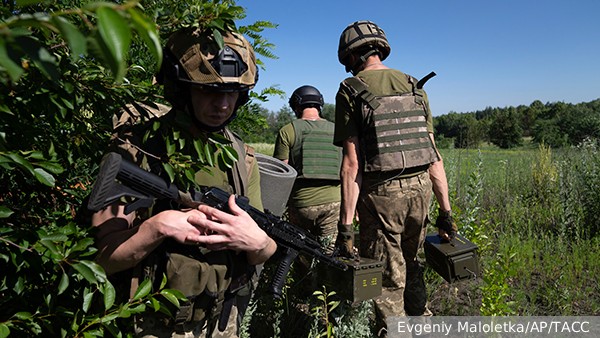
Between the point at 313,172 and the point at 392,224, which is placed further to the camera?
the point at 313,172

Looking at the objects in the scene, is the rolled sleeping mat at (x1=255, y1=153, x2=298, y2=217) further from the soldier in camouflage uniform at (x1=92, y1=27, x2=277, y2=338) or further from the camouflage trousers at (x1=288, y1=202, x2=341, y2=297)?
the camouflage trousers at (x1=288, y1=202, x2=341, y2=297)

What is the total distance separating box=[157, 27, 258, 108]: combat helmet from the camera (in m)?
1.52

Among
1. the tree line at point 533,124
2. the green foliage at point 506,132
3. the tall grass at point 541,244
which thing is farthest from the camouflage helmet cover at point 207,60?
the green foliage at point 506,132

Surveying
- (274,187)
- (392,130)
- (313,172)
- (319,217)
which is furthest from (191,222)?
(319,217)

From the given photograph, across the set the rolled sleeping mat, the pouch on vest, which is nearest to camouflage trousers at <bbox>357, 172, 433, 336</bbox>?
the rolled sleeping mat

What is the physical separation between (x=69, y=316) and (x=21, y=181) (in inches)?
19.8

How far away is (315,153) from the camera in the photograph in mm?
4492

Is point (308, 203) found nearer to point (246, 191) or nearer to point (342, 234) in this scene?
point (342, 234)

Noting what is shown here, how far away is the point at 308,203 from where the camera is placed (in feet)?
14.6

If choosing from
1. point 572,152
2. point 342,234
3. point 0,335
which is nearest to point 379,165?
point 342,234

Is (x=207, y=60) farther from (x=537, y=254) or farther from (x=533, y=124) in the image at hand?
(x=533, y=124)

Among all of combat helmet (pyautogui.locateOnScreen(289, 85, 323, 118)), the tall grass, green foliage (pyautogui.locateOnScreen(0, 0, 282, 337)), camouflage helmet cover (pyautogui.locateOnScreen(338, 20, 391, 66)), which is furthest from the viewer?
combat helmet (pyautogui.locateOnScreen(289, 85, 323, 118))

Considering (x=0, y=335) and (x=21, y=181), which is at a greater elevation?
(x=21, y=181)

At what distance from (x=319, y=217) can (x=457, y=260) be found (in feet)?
5.76
